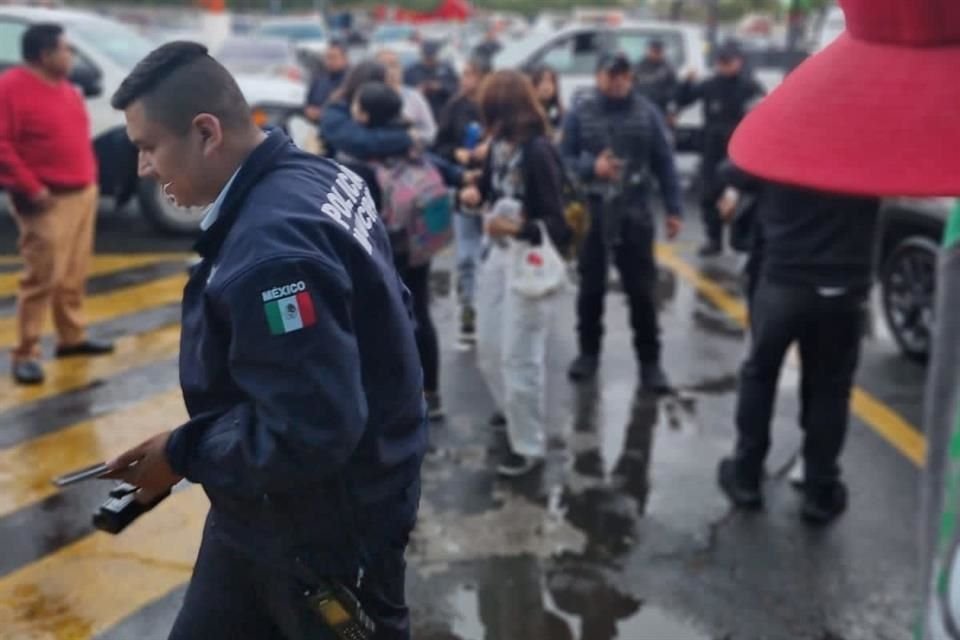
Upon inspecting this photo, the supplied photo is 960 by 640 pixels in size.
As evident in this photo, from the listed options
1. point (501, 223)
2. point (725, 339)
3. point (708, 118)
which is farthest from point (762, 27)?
point (501, 223)

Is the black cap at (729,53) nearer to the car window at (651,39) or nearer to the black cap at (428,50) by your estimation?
the black cap at (428,50)

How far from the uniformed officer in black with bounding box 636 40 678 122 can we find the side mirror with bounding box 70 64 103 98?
505 cm

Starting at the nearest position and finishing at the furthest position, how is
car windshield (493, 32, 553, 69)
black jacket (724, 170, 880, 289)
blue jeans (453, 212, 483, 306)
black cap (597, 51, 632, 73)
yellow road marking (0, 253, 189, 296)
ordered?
black jacket (724, 170, 880, 289), black cap (597, 51, 632, 73), blue jeans (453, 212, 483, 306), yellow road marking (0, 253, 189, 296), car windshield (493, 32, 553, 69)

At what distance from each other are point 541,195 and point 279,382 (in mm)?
3318

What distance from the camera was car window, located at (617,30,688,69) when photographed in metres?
14.7

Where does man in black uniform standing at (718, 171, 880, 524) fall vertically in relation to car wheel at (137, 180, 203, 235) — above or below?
above

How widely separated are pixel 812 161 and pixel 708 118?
29.7ft

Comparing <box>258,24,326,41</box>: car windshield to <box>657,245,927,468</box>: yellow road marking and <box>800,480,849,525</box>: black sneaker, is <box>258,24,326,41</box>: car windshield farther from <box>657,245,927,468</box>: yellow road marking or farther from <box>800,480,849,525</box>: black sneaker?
<box>800,480,849,525</box>: black sneaker

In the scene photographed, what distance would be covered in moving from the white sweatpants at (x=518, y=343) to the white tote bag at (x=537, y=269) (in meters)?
0.04

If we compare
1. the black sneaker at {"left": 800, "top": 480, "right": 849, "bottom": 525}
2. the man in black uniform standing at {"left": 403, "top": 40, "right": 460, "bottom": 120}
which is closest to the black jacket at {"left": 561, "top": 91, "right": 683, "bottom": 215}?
the black sneaker at {"left": 800, "top": 480, "right": 849, "bottom": 525}

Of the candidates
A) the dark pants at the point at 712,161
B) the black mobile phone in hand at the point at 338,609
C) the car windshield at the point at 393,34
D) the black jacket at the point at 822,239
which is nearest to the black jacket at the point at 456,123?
the dark pants at the point at 712,161

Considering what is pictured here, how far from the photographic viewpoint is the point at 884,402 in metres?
6.39

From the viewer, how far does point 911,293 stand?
275 inches

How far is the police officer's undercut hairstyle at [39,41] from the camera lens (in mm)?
6227
